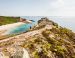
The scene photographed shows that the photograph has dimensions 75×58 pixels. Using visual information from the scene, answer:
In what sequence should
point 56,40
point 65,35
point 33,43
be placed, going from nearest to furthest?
point 33,43 → point 56,40 → point 65,35

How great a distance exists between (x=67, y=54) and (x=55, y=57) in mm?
1779

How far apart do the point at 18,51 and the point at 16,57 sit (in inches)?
23.2

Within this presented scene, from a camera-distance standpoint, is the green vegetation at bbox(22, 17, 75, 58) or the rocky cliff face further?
the green vegetation at bbox(22, 17, 75, 58)

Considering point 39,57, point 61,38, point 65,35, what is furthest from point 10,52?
point 65,35

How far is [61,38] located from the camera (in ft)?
64.8

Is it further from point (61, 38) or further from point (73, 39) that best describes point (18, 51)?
point (73, 39)

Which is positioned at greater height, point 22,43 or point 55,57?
point 22,43

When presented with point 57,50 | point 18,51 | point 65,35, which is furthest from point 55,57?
point 65,35

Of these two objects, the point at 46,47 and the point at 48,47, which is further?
the point at 48,47

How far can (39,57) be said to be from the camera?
15.4 m

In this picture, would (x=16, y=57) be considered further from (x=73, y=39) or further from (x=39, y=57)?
(x=73, y=39)

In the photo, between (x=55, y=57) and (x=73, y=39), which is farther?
(x=73, y=39)

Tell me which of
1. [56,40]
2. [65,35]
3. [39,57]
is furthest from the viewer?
[65,35]

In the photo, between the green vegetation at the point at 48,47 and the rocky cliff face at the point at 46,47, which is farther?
the green vegetation at the point at 48,47
